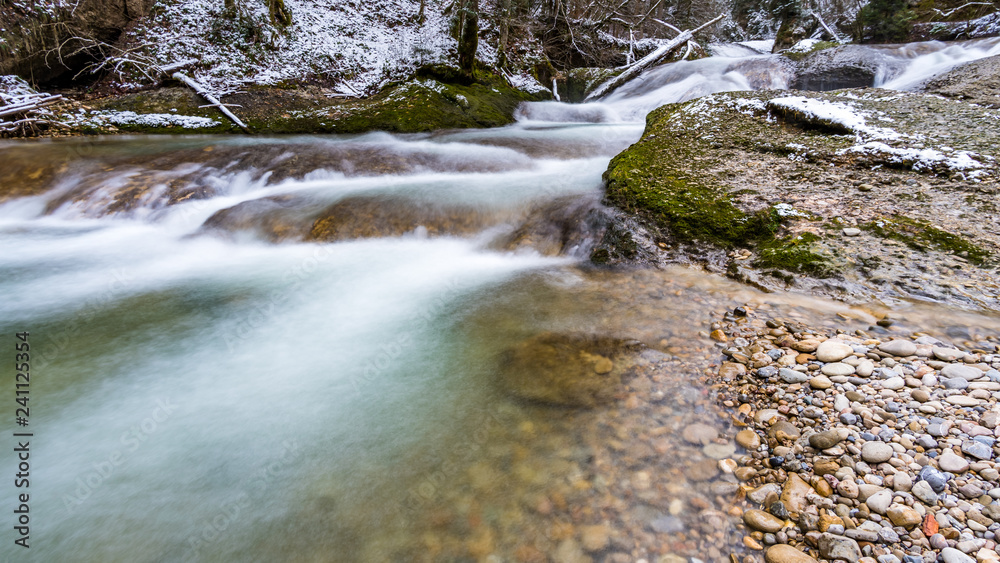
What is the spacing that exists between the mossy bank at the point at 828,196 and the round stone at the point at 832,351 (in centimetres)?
81

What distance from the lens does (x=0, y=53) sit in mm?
7438

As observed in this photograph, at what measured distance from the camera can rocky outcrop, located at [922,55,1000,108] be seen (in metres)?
5.70

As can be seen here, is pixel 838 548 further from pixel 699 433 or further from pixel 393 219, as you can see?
pixel 393 219

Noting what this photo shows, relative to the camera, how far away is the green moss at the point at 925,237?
2912 mm

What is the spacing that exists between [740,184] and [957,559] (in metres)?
3.51

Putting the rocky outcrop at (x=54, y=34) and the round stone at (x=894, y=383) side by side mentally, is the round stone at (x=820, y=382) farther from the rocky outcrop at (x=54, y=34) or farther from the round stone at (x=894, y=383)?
the rocky outcrop at (x=54, y=34)

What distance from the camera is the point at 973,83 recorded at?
621 cm

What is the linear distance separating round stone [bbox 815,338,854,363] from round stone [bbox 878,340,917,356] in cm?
16

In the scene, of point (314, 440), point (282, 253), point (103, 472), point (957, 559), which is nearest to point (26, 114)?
point (282, 253)

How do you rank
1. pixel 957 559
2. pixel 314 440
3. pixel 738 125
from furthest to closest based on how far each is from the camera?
pixel 738 125 < pixel 314 440 < pixel 957 559

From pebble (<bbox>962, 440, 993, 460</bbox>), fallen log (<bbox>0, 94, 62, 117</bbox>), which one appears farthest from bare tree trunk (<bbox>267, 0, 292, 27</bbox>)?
pebble (<bbox>962, 440, 993, 460</bbox>)

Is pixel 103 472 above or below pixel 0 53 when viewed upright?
below

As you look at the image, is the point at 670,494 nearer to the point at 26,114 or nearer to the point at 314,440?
the point at 314,440

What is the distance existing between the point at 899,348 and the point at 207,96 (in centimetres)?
1112
